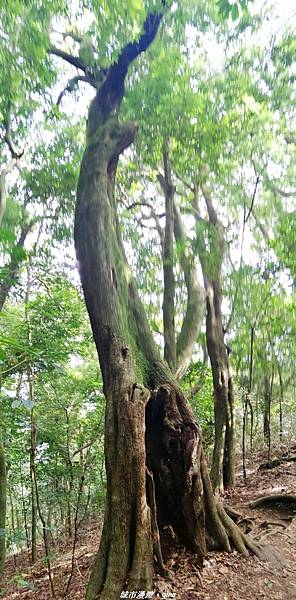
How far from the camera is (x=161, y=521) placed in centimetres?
473

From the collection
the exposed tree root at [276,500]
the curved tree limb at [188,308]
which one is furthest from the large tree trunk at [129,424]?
the exposed tree root at [276,500]

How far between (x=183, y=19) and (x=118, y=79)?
147 centimetres

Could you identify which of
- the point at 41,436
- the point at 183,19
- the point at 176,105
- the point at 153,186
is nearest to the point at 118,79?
the point at 176,105

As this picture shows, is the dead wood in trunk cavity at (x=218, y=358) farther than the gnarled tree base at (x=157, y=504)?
Yes

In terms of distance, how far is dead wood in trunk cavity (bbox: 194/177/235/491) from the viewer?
886 cm

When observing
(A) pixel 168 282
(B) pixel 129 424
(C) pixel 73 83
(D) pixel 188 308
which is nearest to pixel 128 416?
(B) pixel 129 424

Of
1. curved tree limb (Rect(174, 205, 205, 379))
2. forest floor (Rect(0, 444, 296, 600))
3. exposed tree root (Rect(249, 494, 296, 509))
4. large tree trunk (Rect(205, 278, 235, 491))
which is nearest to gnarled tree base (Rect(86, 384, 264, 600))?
forest floor (Rect(0, 444, 296, 600))

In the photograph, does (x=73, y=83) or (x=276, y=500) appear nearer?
(x=276, y=500)

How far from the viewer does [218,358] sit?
30.9 feet

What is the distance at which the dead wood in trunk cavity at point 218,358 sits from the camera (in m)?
8.86

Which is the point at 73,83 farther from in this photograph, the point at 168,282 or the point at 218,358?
the point at 218,358

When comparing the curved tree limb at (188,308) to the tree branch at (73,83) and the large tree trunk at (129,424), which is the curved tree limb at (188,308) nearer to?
the large tree trunk at (129,424)

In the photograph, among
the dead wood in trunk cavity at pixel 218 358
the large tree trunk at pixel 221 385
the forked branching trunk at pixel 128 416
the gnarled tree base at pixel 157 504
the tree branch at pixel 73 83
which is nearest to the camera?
the gnarled tree base at pixel 157 504

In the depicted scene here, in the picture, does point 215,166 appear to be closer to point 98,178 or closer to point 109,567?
point 98,178
